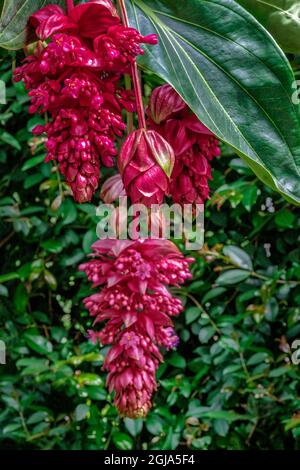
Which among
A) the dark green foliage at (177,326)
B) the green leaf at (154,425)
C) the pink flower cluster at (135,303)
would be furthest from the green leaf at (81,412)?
the pink flower cluster at (135,303)

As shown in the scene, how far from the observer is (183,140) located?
37 cm

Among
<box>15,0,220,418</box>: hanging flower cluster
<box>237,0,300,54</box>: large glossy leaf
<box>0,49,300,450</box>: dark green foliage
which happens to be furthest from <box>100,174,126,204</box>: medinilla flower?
<box>0,49,300,450</box>: dark green foliage

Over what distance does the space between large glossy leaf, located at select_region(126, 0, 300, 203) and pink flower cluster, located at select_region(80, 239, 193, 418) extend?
204 millimetres

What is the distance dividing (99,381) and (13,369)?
0.61 feet

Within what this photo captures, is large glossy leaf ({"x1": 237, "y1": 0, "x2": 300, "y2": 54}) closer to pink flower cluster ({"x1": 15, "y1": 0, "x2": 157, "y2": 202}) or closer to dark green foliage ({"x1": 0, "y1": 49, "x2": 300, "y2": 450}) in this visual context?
pink flower cluster ({"x1": 15, "y1": 0, "x2": 157, "y2": 202})

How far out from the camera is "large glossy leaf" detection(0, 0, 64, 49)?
300 millimetres

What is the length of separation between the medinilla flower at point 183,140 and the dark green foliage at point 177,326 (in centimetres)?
80

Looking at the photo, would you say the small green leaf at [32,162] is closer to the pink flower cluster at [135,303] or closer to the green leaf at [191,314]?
the green leaf at [191,314]

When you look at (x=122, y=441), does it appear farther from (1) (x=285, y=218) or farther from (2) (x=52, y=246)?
(1) (x=285, y=218)

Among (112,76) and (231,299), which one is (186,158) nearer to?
(112,76)

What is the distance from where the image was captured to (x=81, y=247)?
130cm

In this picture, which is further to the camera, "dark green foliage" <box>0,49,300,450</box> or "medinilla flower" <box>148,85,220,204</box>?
"dark green foliage" <box>0,49,300,450</box>

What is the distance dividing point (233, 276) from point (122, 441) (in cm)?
34

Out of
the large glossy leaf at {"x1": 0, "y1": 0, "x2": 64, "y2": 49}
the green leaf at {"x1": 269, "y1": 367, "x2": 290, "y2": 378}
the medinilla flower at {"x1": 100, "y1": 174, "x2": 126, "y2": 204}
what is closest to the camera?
the large glossy leaf at {"x1": 0, "y1": 0, "x2": 64, "y2": 49}
